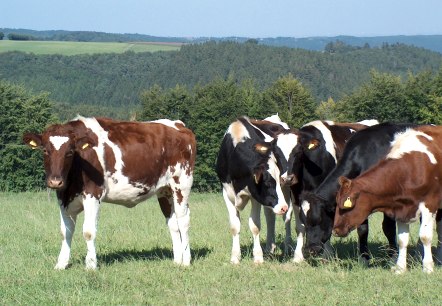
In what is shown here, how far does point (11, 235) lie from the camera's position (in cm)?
1439

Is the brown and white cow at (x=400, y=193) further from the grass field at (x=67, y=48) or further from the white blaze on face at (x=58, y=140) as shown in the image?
the grass field at (x=67, y=48)

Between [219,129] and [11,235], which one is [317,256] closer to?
[11,235]

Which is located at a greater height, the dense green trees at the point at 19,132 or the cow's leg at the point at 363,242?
the cow's leg at the point at 363,242

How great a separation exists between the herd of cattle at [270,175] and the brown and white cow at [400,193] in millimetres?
14

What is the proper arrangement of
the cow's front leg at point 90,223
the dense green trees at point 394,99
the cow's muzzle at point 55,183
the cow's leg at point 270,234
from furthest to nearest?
the dense green trees at point 394,99, the cow's leg at point 270,234, the cow's front leg at point 90,223, the cow's muzzle at point 55,183

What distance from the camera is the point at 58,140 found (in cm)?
1022

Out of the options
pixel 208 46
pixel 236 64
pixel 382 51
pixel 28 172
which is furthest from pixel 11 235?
pixel 382 51

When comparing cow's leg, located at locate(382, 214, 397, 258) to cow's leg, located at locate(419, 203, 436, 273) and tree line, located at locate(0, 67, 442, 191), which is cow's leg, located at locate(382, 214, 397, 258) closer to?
cow's leg, located at locate(419, 203, 436, 273)

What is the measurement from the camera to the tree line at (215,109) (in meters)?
45.9

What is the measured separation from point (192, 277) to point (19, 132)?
40.7m

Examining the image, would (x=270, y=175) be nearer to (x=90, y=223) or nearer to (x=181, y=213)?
(x=181, y=213)

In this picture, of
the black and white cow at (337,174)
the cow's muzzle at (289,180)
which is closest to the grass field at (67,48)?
the cow's muzzle at (289,180)

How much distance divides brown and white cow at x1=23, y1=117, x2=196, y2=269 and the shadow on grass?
1.38 ft

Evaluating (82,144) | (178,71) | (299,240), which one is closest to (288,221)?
(299,240)
